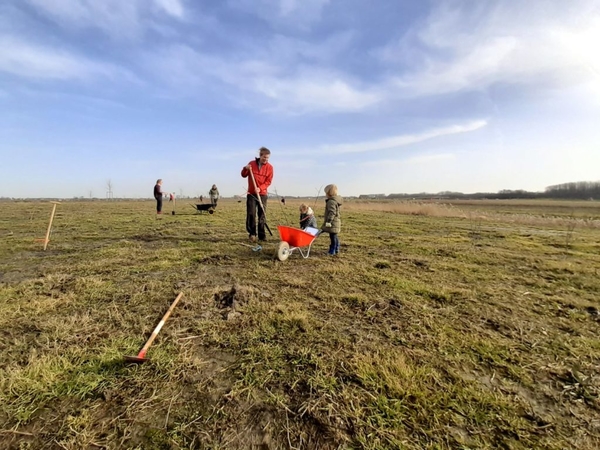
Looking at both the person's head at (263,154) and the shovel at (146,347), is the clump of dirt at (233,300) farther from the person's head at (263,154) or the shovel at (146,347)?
the person's head at (263,154)

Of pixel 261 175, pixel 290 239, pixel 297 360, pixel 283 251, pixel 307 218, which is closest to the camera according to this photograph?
pixel 297 360

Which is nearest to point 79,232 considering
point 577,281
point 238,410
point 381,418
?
point 238,410

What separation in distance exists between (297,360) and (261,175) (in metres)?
5.80

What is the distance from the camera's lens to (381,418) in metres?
1.91

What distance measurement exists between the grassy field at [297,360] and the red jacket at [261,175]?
3025 mm

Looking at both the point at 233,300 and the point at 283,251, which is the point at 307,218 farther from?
the point at 233,300

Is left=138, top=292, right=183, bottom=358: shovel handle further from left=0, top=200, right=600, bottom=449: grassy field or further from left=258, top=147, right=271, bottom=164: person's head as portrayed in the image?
left=258, top=147, right=271, bottom=164: person's head

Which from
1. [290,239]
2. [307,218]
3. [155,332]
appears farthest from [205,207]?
→ [155,332]

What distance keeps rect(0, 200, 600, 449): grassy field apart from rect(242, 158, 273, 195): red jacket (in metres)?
3.02

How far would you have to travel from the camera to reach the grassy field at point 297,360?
1.83 meters

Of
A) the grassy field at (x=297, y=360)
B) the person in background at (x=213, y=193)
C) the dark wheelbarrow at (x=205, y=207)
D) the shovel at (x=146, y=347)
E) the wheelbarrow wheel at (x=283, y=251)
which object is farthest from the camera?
the person in background at (x=213, y=193)

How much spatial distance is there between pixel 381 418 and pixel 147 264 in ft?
17.3

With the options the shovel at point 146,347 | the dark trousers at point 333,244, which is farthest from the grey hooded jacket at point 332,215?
the shovel at point 146,347

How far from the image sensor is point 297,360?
253 centimetres
